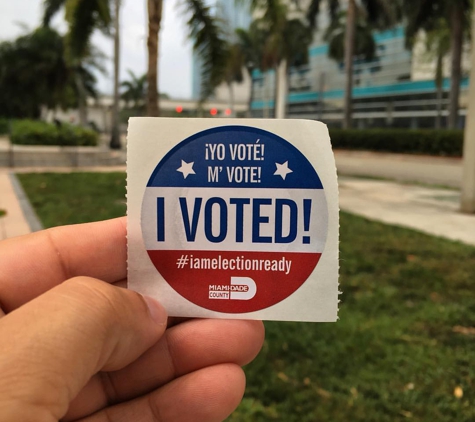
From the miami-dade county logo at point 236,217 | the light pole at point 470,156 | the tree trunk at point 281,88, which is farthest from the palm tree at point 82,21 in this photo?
the tree trunk at point 281,88

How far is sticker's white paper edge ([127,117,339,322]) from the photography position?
0.94m

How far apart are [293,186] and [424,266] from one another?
3272 mm

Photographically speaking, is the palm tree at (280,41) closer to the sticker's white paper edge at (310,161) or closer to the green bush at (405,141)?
the green bush at (405,141)

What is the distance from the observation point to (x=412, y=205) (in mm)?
7258

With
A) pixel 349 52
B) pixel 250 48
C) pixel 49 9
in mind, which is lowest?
pixel 49 9

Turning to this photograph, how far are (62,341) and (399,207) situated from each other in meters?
6.85

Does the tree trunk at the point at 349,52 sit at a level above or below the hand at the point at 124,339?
above

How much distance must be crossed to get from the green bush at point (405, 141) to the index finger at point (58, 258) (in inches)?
589

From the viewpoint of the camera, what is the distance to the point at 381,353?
2.48m

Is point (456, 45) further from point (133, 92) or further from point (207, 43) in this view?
point (133, 92)

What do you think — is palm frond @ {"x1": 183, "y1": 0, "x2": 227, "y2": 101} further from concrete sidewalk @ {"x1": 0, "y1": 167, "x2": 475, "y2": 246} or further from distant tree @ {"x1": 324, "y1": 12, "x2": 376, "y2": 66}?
distant tree @ {"x1": 324, "y1": 12, "x2": 376, "y2": 66}

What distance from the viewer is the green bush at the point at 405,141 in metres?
17.2

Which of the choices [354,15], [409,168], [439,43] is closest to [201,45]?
[409,168]

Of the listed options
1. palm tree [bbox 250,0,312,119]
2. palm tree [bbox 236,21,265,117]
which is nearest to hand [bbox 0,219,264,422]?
palm tree [bbox 250,0,312,119]
